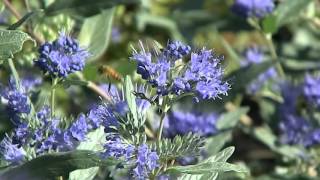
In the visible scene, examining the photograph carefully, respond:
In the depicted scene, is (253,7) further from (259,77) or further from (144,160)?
(144,160)

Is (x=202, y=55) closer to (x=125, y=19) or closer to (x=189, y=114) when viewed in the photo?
(x=189, y=114)

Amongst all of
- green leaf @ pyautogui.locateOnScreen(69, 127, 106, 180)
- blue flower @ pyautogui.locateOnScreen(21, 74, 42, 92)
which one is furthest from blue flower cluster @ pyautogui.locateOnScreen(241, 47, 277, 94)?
green leaf @ pyautogui.locateOnScreen(69, 127, 106, 180)

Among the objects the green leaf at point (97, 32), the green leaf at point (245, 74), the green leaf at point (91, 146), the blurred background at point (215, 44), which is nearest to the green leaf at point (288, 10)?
the blurred background at point (215, 44)

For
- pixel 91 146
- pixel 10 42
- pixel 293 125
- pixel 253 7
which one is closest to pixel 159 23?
pixel 253 7

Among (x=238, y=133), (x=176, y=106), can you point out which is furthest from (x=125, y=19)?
(x=176, y=106)

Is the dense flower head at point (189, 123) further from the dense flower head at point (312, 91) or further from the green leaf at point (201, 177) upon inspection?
the green leaf at point (201, 177)

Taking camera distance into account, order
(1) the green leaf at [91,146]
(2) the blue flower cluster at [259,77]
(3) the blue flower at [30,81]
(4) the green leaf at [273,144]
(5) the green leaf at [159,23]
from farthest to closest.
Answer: (5) the green leaf at [159,23] < (2) the blue flower cluster at [259,77] < (4) the green leaf at [273,144] < (3) the blue flower at [30,81] < (1) the green leaf at [91,146]

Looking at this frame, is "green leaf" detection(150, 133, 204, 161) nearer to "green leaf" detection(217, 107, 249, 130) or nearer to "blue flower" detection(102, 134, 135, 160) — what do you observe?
"blue flower" detection(102, 134, 135, 160)
